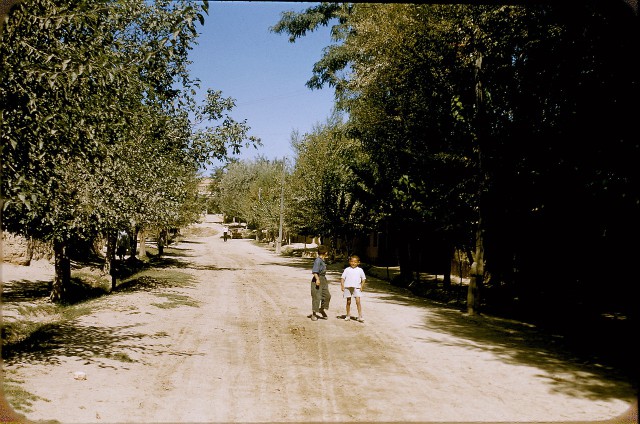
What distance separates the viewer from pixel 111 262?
18.6m

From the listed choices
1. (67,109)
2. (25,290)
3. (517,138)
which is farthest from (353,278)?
(25,290)

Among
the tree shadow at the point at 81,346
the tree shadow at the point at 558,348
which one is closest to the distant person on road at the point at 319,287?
the tree shadow at the point at 558,348

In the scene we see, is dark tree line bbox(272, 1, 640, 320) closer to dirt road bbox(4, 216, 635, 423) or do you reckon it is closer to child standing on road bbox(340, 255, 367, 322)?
dirt road bbox(4, 216, 635, 423)

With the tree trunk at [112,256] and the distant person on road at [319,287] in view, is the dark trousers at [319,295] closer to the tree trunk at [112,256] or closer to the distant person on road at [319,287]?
the distant person on road at [319,287]

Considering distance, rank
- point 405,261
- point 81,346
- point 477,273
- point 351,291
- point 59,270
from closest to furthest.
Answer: point 81,346 < point 351,291 < point 477,273 < point 59,270 < point 405,261

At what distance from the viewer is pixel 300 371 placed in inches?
289

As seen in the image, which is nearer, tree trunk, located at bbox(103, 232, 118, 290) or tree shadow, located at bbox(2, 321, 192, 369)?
tree shadow, located at bbox(2, 321, 192, 369)

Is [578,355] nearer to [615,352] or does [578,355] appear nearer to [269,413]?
[615,352]

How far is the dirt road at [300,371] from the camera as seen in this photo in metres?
5.61

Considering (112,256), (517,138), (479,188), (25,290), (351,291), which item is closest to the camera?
(351,291)

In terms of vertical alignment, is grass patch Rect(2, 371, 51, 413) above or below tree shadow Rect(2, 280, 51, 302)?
above

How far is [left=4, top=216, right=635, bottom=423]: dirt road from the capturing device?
5605 millimetres

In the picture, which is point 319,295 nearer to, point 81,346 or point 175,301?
point 175,301

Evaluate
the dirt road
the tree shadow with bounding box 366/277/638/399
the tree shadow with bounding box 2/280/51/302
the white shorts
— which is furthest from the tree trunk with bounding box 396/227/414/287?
the tree shadow with bounding box 2/280/51/302
